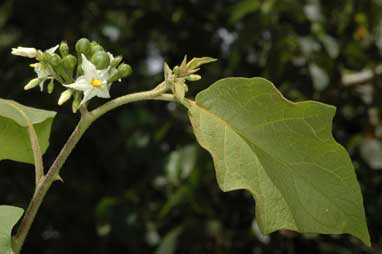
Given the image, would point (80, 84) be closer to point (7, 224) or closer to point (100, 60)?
point (100, 60)

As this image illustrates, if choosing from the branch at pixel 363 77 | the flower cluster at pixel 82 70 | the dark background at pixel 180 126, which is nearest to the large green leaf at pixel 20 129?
the flower cluster at pixel 82 70

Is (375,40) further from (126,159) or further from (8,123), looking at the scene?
(8,123)

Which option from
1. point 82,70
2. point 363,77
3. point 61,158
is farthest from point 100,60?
point 363,77

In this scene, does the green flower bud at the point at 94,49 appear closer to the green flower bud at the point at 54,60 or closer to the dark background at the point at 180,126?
the green flower bud at the point at 54,60

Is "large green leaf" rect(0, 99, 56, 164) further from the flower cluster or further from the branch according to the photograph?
the branch

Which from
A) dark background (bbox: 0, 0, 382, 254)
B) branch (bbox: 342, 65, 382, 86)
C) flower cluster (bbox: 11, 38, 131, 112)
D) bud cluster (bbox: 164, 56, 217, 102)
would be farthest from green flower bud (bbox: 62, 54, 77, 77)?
branch (bbox: 342, 65, 382, 86)

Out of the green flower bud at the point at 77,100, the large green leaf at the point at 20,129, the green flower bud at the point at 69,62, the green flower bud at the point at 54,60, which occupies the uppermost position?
the green flower bud at the point at 54,60
